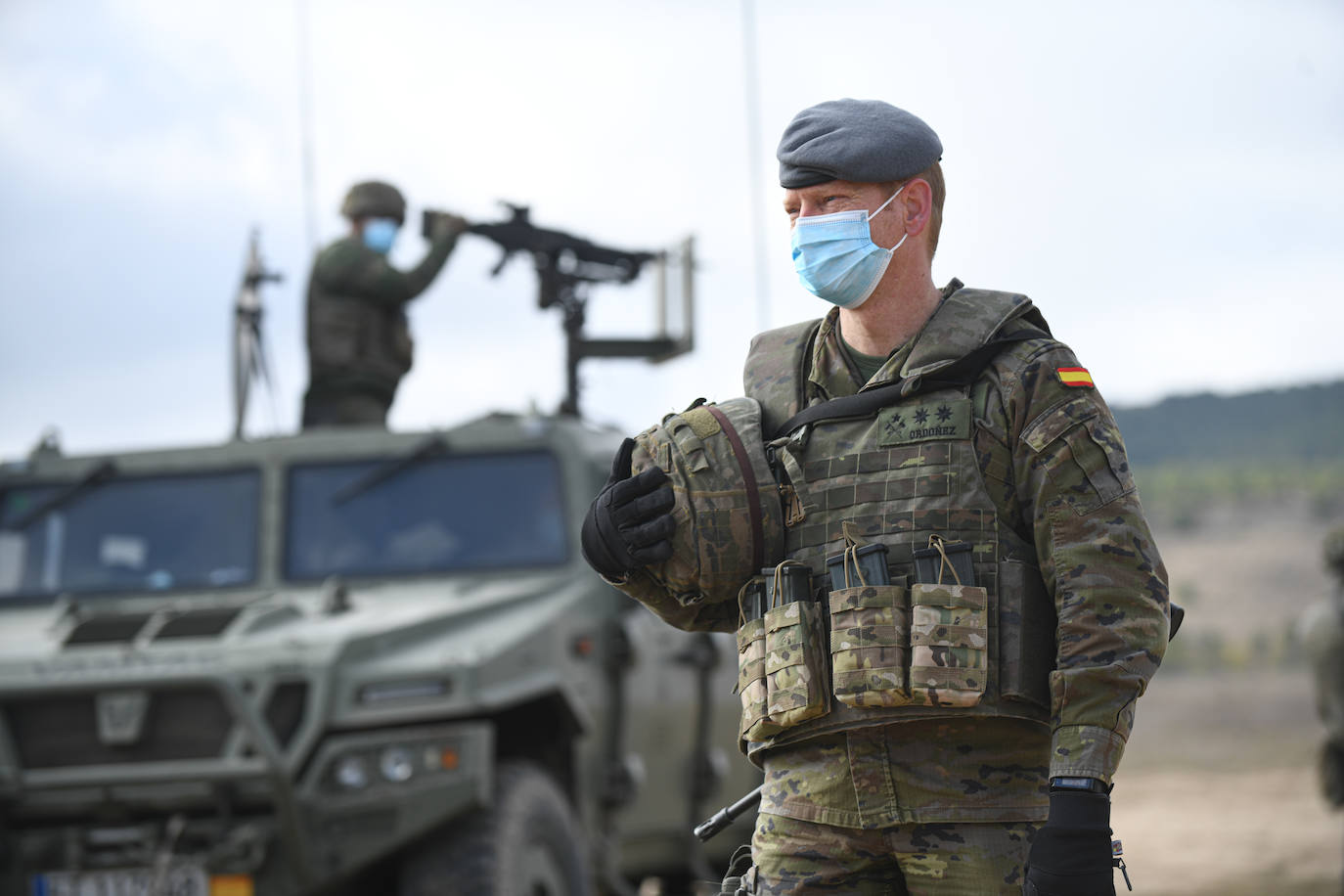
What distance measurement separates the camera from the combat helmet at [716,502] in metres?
2.73

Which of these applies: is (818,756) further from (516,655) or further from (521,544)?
(521,544)

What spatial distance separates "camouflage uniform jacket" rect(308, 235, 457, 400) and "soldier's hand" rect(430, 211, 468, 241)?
28 millimetres

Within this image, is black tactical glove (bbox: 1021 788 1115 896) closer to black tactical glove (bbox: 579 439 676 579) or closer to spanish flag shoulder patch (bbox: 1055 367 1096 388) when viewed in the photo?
spanish flag shoulder patch (bbox: 1055 367 1096 388)

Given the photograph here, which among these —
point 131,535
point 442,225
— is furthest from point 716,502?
point 442,225

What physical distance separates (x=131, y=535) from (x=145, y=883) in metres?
1.59

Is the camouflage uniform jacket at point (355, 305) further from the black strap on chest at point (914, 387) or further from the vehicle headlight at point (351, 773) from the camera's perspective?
the black strap on chest at point (914, 387)

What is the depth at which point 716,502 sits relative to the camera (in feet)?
8.98

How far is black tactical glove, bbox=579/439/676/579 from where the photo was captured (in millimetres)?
2732

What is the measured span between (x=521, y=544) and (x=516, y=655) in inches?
30.5

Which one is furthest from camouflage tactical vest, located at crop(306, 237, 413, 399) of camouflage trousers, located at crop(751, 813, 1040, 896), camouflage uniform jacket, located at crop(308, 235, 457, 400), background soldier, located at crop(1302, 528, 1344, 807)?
background soldier, located at crop(1302, 528, 1344, 807)

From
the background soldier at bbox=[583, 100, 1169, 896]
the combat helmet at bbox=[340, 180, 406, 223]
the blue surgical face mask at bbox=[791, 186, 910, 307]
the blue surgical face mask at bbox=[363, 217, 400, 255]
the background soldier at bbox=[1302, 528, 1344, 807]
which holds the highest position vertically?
the combat helmet at bbox=[340, 180, 406, 223]

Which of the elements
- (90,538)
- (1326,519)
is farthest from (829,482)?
(1326,519)

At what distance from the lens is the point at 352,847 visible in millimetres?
5145

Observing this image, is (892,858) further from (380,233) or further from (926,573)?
(380,233)
